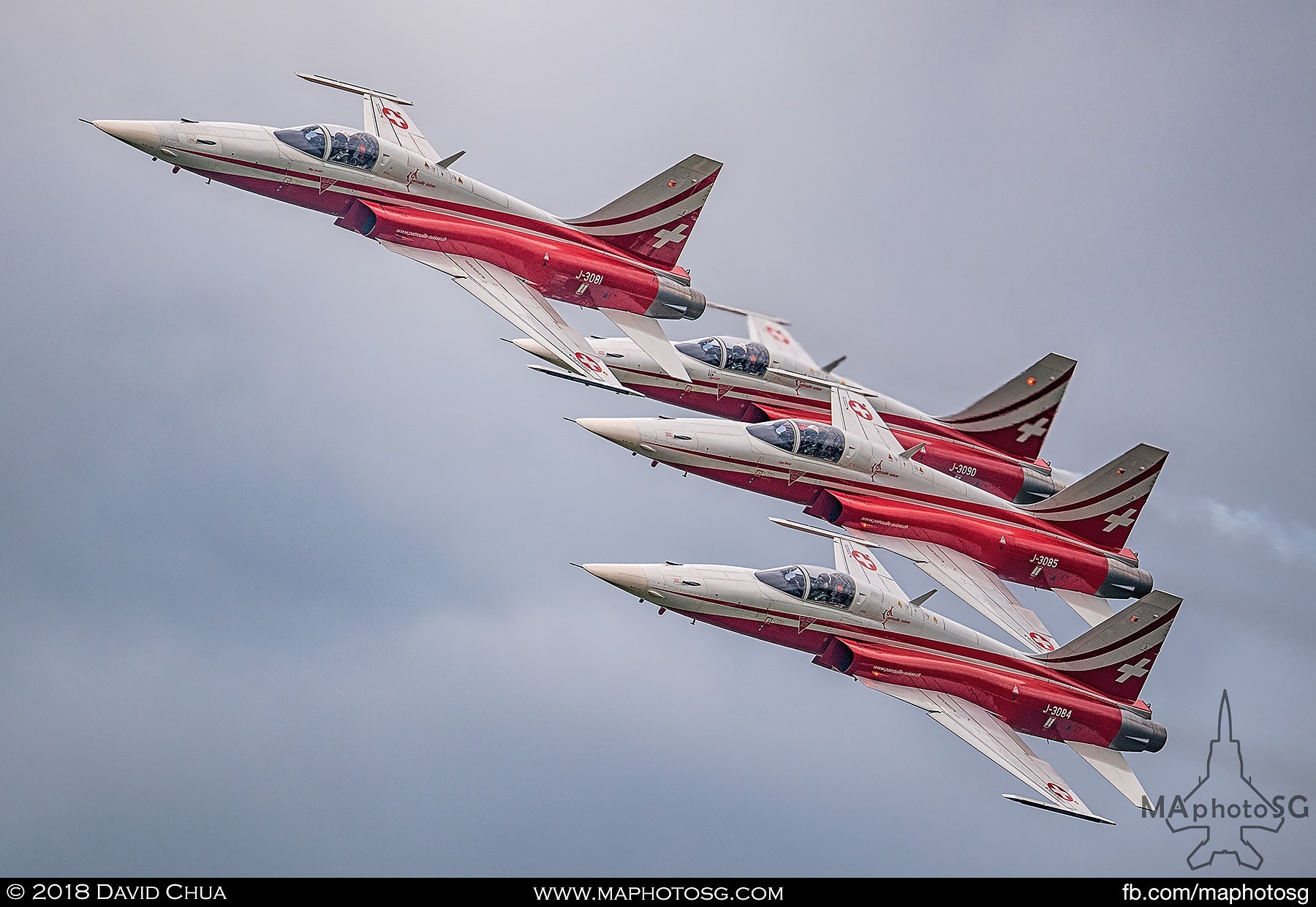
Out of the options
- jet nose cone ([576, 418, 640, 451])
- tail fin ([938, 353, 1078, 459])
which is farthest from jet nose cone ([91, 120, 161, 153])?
Answer: tail fin ([938, 353, 1078, 459])

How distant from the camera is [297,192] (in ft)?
209

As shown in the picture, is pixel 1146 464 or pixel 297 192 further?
pixel 1146 464

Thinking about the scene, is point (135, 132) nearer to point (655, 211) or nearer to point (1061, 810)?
point (655, 211)

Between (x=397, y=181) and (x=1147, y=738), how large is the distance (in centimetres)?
2601

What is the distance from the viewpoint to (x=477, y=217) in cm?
6562

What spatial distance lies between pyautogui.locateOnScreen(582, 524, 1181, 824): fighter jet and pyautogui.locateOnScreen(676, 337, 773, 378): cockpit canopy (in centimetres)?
716

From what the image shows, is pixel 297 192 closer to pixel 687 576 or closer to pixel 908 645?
pixel 687 576

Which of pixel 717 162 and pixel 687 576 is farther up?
pixel 717 162

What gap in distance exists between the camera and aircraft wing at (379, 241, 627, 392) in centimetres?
6341

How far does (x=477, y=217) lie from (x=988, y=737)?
2014cm

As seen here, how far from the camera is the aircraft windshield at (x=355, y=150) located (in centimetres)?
6391

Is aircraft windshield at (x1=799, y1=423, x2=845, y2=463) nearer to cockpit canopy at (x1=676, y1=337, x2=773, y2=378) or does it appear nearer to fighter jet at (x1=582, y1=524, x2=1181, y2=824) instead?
fighter jet at (x1=582, y1=524, x2=1181, y2=824)

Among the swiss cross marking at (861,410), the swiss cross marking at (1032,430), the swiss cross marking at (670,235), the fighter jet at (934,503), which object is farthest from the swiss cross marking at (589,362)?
the swiss cross marking at (1032,430)
